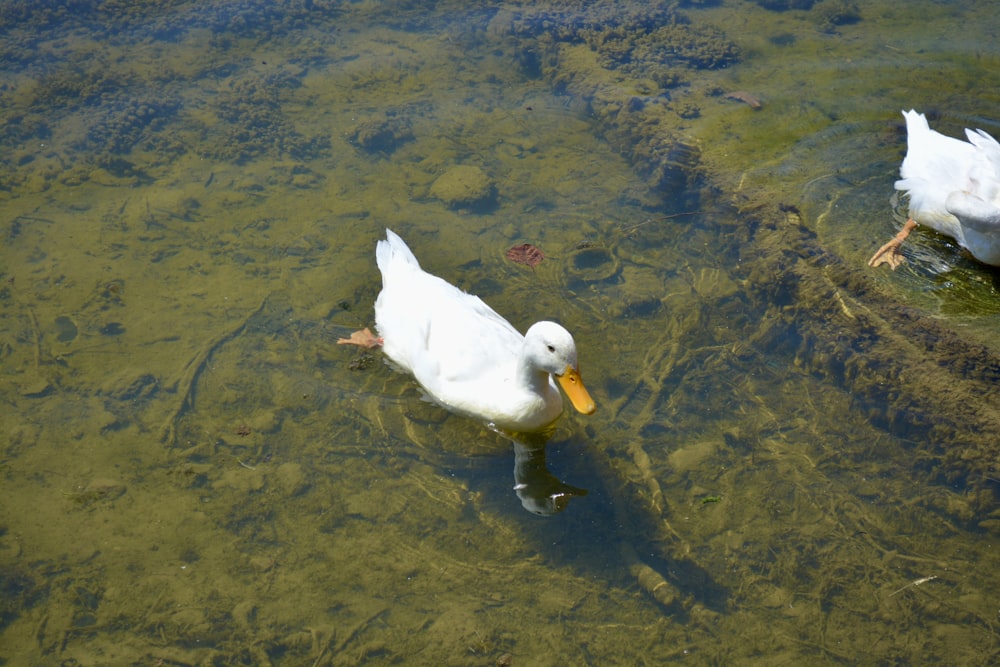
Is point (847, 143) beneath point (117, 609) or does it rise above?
above

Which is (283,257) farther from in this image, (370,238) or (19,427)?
(19,427)

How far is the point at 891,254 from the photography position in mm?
5684

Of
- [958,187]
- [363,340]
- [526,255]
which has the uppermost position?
[958,187]

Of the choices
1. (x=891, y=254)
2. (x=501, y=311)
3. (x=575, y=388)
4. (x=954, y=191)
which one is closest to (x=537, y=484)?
(x=575, y=388)

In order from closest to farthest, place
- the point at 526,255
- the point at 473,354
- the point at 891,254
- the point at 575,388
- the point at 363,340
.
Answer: the point at 575,388 → the point at 473,354 → the point at 363,340 → the point at 891,254 → the point at 526,255

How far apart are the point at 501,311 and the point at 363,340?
0.94 metres

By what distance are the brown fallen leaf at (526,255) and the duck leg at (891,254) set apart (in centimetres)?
220

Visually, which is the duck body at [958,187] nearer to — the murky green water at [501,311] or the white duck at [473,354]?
the murky green water at [501,311]

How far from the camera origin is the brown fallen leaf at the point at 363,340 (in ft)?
17.3

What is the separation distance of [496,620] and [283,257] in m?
3.10

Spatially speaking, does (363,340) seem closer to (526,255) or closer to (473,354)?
(473,354)

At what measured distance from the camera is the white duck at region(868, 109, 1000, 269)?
17.5ft

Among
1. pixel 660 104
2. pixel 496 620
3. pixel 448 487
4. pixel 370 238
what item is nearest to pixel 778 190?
pixel 660 104

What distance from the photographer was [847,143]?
6.63m
